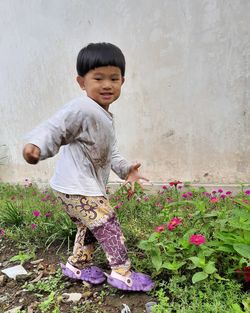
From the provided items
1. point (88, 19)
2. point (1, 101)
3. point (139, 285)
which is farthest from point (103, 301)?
point (1, 101)

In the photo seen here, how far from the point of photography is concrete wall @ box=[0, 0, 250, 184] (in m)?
4.57

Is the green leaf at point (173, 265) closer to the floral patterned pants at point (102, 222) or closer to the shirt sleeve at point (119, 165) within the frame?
the floral patterned pants at point (102, 222)

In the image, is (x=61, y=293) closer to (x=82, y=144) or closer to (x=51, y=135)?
(x=82, y=144)

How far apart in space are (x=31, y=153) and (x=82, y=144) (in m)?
0.44

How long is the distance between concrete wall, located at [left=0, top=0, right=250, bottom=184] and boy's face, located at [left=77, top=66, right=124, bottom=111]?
2.73m

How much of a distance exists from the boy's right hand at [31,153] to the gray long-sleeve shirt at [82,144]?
115mm

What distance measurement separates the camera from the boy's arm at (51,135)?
5.86 ft

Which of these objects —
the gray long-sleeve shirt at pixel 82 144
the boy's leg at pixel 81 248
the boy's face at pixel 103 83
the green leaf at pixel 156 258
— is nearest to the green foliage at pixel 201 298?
the green leaf at pixel 156 258

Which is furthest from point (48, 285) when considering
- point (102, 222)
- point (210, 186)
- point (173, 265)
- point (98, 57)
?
point (210, 186)

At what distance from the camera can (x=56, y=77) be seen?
540cm

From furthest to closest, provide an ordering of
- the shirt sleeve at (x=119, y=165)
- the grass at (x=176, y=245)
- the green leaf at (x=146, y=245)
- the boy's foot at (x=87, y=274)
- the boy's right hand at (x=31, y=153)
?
1. the shirt sleeve at (x=119, y=165)
2. the boy's foot at (x=87, y=274)
3. the green leaf at (x=146, y=245)
4. the grass at (x=176, y=245)
5. the boy's right hand at (x=31, y=153)

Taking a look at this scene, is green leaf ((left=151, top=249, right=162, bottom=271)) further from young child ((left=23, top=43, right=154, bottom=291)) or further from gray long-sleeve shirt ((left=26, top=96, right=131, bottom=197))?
gray long-sleeve shirt ((left=26, top=96, right=131, bottom=197))

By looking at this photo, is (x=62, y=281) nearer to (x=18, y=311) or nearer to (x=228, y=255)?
(x=18, y=311)

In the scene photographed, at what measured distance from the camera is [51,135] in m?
1.90
